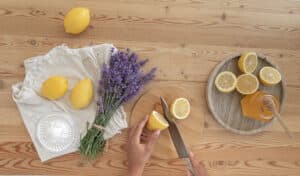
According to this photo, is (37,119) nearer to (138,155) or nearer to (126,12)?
(138,155)

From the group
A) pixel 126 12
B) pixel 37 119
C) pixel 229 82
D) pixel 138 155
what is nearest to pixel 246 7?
pixel 229 82

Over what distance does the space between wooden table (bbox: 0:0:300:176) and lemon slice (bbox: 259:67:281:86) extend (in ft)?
0.29

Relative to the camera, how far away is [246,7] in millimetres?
1248

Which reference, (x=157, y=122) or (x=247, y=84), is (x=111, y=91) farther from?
(x=247, y=84)

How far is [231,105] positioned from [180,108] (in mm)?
192

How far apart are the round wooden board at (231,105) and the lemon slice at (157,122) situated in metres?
0.17

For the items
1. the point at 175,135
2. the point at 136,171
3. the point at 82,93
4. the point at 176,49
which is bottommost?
the point at 136,171

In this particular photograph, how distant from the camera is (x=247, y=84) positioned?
3.76ft

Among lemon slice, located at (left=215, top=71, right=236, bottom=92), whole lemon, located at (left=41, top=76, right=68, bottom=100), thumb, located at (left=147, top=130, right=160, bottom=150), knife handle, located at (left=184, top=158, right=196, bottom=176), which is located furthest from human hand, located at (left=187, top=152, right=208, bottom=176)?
whole lemon, located at (left=41, top=76, right=68, bottom=100)

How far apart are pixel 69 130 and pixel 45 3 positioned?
41 cm

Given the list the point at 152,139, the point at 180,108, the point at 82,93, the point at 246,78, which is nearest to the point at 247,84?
the point at 246,78

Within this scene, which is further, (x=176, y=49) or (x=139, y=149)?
(x=176, y=49)

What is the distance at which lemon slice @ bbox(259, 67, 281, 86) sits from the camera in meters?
1.16

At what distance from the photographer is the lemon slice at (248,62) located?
1.15 meters
